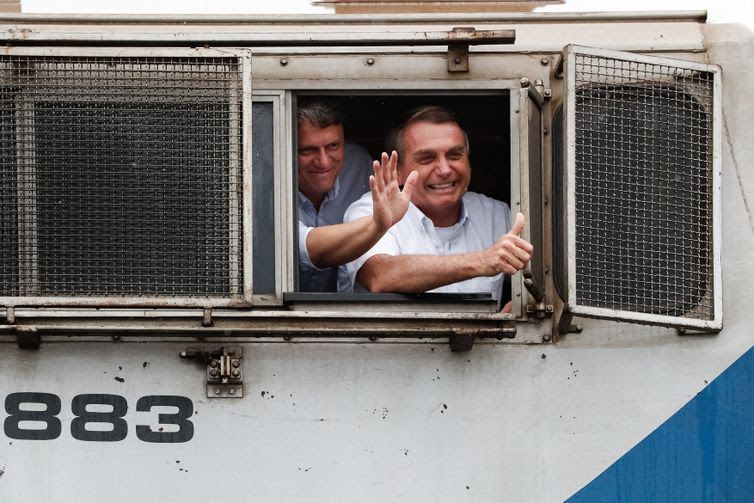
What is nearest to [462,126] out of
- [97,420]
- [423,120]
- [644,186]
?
[423,120]

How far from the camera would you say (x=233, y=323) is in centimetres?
402

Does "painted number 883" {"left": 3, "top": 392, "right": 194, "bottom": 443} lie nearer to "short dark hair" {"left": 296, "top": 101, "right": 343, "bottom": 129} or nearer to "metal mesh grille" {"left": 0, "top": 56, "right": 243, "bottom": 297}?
"metal mesh grille" {"left": 0, "top": 56, "right": 243, "bottom": 297}

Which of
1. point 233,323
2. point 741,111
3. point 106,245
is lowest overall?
point 233,323

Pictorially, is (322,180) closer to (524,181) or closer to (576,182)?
(524,181)

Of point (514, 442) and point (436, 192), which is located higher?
point (436, 192)

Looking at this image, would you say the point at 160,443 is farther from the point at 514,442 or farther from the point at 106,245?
the point at 514,442

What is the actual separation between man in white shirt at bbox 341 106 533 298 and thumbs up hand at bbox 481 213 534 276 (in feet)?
0.47

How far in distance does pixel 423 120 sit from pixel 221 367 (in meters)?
1.09

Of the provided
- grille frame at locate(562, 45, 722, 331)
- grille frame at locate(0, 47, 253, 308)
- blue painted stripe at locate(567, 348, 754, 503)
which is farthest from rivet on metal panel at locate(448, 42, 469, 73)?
blue painted stripe at locate(567, 348, 754, 503)

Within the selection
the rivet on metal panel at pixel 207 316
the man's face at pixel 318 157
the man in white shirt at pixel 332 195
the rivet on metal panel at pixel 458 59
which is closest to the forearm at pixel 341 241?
the man in white shirt at pixel 332 195

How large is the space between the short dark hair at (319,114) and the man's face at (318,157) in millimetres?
14

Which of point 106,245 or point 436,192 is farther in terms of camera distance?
point 436,192

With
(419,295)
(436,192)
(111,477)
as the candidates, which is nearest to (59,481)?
(111,477)

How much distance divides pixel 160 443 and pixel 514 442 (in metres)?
1.11
